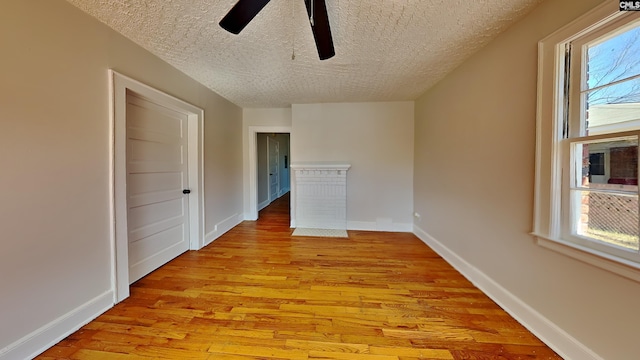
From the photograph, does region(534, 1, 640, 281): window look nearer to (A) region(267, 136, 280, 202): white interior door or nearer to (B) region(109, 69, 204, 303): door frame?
(B) region(109, 69, 204, 303): door frame

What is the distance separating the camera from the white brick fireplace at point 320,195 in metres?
4.12

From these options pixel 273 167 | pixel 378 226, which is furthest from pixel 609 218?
pixel 273 167

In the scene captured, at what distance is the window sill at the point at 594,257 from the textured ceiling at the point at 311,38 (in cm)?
163

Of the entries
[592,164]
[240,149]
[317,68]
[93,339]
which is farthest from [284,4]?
[240,149]

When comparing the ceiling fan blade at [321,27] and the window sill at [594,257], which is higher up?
the ceiling fan blade at [321,27]

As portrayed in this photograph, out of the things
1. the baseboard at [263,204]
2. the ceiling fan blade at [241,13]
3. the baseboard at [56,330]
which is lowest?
the baseboard at [56,330]

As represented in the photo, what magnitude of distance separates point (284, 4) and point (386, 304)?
8.06 ft

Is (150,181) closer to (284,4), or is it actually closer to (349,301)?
(284,4)

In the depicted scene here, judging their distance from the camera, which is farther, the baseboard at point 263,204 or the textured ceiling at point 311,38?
the baseboard at point 263,204

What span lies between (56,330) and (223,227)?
2334 mm

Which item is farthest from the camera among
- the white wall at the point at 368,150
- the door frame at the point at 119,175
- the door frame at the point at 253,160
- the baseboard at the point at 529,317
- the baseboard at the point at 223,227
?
the door frame at the point at 253,160

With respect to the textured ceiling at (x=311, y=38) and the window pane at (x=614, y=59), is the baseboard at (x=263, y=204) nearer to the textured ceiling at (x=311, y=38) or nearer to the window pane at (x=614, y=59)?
the textured ceiling at (x=311, y=38)

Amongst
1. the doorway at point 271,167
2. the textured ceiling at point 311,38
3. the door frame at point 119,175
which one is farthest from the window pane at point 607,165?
the doorway at point 271,167

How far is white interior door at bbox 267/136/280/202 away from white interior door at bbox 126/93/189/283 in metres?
3.66
